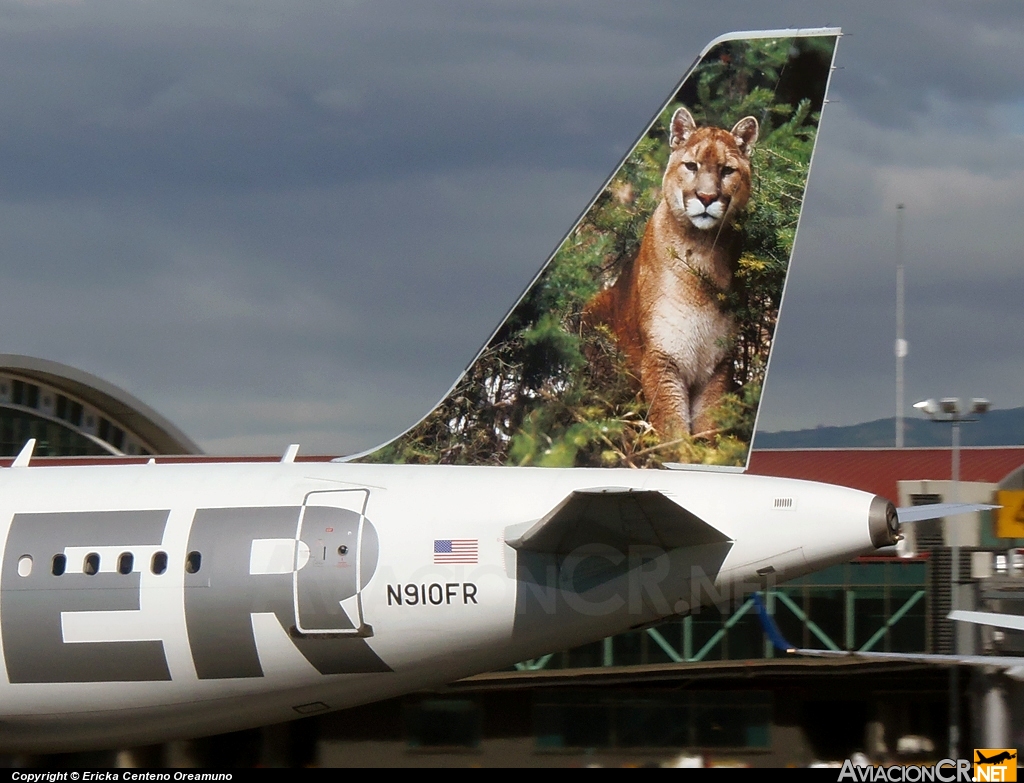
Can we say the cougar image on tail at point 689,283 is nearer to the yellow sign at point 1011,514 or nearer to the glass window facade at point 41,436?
the yellow sign at point 1011,514

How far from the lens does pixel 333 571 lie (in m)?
14.2

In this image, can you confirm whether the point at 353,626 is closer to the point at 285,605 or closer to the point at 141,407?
the point at 285,605

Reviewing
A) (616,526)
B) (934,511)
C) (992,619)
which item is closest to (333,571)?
(616,526)

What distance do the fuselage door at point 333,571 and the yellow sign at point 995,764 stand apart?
9.03 metres

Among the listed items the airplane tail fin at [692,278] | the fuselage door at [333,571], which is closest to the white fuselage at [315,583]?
the fuselage door at [333,571]

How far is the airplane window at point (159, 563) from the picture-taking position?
573 inches

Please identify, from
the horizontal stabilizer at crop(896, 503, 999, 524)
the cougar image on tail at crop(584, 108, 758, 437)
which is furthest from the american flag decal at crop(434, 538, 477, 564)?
the horizontal stabilizer at crop(896, 503, 999, 524)

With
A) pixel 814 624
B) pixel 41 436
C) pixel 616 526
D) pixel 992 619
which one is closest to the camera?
pixel 616 526

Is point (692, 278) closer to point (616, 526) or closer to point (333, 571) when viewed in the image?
point (616, 526)

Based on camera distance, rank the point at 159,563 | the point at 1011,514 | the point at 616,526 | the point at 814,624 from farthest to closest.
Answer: the point at 814,624
the point at 1011,514
the point at 159,563
the point at 616,526

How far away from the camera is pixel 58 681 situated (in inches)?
582

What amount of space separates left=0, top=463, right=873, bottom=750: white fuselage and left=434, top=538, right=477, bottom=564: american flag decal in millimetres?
25

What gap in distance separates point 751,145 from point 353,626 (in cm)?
753

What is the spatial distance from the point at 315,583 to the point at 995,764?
974cm
